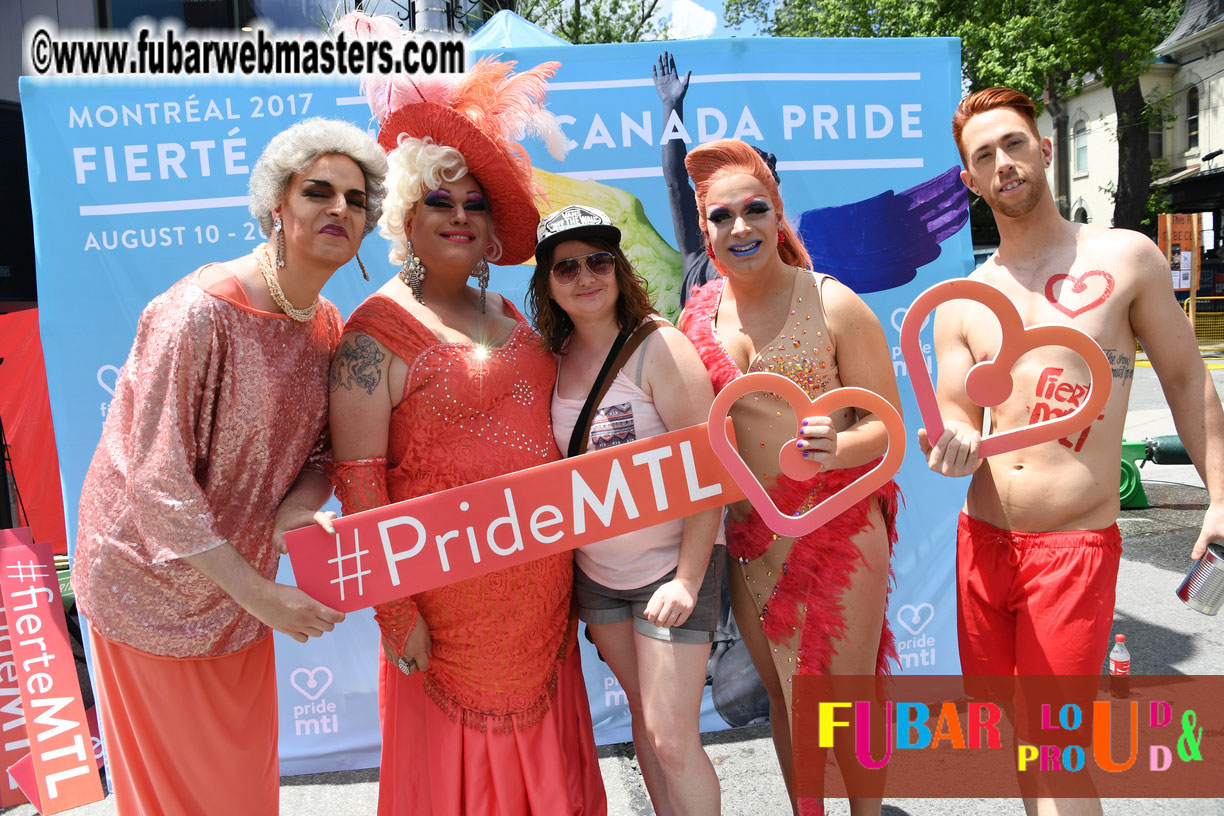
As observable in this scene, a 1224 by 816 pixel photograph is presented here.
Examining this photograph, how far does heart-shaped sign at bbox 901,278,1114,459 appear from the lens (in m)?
1.71

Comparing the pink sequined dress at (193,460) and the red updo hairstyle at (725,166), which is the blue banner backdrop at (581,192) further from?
the pink sequined dress at (193,460)

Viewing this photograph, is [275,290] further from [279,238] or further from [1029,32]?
[1029,32]

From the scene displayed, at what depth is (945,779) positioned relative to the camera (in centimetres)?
283

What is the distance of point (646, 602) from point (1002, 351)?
3.37ft

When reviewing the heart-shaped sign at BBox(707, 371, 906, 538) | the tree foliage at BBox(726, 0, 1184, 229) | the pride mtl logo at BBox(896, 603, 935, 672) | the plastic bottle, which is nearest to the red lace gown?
the heart-shaped sign at BBox(707, 371, 906, 538)

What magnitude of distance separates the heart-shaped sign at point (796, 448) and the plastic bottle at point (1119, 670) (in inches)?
→ 66.5

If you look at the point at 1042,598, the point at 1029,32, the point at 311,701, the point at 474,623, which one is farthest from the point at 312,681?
the point at 1029,32

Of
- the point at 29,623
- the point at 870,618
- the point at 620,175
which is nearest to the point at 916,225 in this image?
the point at 620,175

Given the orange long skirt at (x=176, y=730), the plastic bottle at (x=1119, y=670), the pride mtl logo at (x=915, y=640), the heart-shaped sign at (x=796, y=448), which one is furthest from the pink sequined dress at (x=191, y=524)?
the plastic bottle at (x=1119, y=670)

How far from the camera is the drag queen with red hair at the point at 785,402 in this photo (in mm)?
2072

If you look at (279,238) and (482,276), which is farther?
(482,276)

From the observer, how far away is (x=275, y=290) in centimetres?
183

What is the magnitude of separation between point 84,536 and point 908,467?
9.34 ft

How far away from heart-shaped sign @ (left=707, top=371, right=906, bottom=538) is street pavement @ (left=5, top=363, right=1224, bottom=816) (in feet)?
4.75
